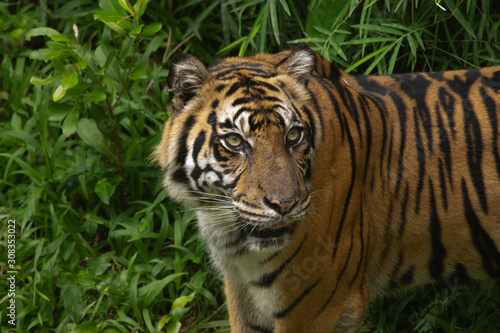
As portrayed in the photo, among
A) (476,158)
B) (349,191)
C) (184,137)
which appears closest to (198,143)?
(184,137)

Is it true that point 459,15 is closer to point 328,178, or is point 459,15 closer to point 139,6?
point 328,178

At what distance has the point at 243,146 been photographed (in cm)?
219

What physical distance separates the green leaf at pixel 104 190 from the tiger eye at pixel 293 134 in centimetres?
140

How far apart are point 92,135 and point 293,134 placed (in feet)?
5.07

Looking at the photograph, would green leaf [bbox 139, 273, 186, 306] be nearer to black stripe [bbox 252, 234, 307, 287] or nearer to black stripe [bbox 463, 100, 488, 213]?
black stripe [bbox 252, 234, 307, 287]

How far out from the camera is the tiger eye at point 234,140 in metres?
2.20

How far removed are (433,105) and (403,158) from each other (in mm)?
272

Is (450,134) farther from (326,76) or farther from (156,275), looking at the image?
(156,275)

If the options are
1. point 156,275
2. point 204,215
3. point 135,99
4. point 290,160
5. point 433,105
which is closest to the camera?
point 290,160

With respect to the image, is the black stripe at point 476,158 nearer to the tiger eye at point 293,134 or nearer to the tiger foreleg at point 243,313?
the tiger eye at point 293,134

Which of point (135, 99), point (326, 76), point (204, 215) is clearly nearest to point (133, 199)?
point (135, 99)

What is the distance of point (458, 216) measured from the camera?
2.60 m

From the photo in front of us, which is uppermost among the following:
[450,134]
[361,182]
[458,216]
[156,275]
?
[450,134]

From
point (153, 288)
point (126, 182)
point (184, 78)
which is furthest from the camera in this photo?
point (126, 182)
